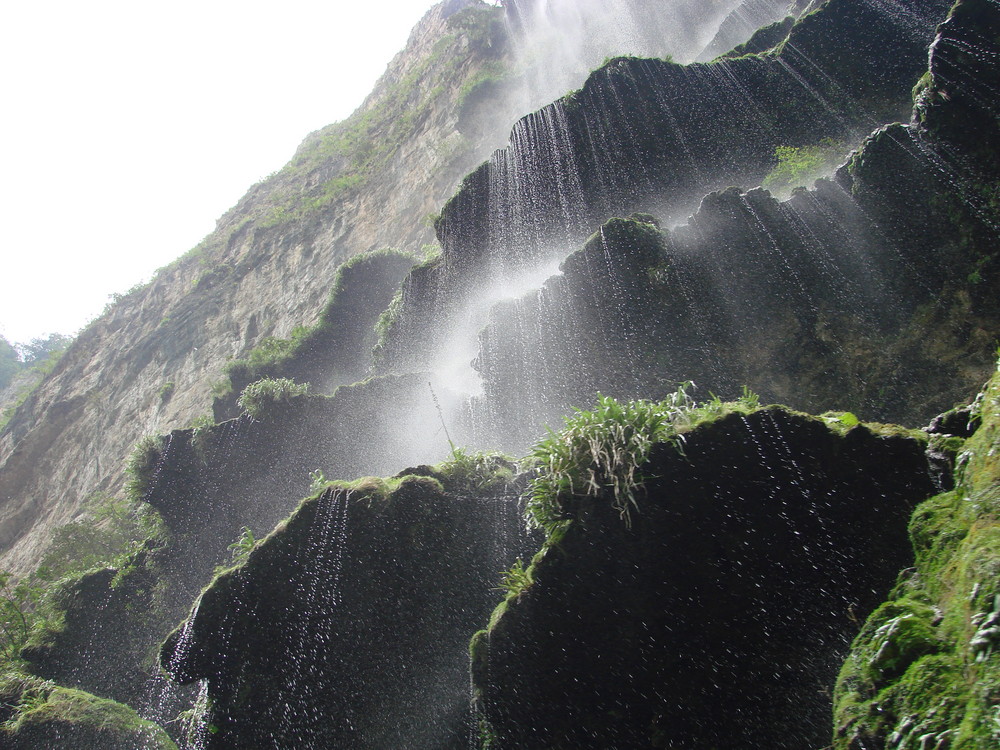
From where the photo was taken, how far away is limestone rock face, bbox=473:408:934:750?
444cm

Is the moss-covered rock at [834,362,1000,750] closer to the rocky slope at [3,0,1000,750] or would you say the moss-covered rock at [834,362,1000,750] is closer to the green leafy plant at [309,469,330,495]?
the rocky slope at [3,0,1000,750]

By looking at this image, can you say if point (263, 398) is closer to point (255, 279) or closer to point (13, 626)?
point (13, 626)

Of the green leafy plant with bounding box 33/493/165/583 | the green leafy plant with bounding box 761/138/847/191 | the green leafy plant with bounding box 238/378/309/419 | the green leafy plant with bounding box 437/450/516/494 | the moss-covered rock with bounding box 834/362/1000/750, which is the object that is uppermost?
the moss-covered rock with bounding box 834/362/1000/750

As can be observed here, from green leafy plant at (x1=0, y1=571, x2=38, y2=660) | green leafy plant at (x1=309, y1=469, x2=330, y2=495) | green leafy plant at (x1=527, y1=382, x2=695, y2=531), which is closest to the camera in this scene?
green leafy plant at (x1=527, y1=382, x2=695, y2=531)

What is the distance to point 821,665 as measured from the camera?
4410 mm

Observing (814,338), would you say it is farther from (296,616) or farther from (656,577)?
(296,616)

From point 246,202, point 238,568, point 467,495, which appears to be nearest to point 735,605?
point 467,495

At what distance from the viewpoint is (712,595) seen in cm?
469

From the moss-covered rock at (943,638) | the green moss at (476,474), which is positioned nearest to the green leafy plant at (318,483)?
the green moss at (476,474)

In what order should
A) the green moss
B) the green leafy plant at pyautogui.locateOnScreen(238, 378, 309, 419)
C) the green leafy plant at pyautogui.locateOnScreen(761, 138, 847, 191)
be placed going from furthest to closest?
1. the green leafy plant at pyautogui.locateOnScreen(238, 378, 309, 419)
2. the green leafy plant at pyautogui.locateOnScreen(761, 138, 847, 191)
3. the green moss

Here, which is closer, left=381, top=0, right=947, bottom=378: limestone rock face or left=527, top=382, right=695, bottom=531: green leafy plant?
left=527, top=382, right=695, bottom=531: green leafy plant

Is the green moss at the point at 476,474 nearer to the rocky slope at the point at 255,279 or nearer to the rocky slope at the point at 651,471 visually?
the rocky slope at the point at 651,471

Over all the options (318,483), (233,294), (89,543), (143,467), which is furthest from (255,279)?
(318,483)

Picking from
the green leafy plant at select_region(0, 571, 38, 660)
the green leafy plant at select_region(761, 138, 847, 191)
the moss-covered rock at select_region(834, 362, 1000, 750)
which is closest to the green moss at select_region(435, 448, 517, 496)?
the moss-covered rock at select_region(834, 362, 1000, 750)
